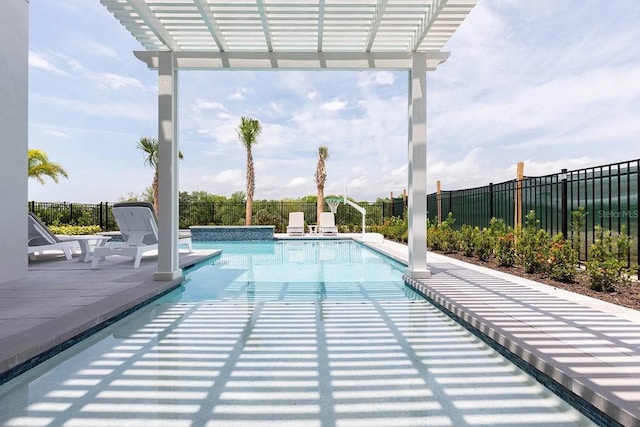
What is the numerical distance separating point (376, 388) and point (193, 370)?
4.11 feet

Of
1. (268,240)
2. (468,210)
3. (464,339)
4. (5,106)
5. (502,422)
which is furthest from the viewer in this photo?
(268,240)

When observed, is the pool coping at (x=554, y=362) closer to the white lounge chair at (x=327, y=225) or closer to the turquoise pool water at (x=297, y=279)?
the turquoise pool water at (x=297, y=279)

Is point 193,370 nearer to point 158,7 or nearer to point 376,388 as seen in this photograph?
point 376,388

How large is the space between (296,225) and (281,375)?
13.6m

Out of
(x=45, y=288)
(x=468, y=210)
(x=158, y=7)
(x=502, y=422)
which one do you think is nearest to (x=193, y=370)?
(x=502, y=422)

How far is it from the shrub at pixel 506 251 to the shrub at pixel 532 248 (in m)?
0.18

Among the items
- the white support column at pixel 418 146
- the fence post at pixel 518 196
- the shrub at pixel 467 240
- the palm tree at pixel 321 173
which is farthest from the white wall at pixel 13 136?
the palm tree at pixel 321 173

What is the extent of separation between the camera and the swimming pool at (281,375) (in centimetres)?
214

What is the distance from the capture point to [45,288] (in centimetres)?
478

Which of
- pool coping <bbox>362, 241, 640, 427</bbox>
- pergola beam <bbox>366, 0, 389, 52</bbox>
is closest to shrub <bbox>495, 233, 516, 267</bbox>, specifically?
pool coping <bbox>362, 241, 640, 427</bbox>

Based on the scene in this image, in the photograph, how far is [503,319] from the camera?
340 centimetres

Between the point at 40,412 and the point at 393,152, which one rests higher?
the point at 393,152

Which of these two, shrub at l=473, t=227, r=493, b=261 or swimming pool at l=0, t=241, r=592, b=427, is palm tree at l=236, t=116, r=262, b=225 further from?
swimming pool at l=0, t=241, r=592, b=427

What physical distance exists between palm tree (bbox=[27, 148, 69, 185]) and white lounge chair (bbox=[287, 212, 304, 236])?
10964 mm
